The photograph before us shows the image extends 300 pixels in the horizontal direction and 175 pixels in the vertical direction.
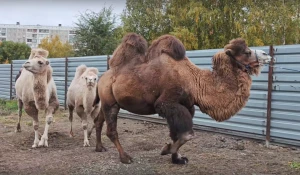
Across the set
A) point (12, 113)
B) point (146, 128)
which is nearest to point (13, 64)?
point (12, 113)

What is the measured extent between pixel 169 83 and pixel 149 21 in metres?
18.6

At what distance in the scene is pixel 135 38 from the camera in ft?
22.7

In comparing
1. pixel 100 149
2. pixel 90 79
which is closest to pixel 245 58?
pixel 100 149

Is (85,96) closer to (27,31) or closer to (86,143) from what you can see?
(86,143)

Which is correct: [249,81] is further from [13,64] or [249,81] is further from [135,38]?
[13,64]

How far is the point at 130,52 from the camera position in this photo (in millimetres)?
6812

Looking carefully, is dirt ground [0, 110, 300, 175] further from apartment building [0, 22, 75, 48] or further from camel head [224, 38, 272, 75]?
apartment building [0, 22, 75, 48]

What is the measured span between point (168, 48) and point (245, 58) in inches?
48.0

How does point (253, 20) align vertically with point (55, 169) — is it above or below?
above

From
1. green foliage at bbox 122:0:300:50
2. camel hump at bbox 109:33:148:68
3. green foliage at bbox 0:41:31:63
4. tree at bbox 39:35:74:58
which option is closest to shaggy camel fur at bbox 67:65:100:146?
camel hump at bbox 109:33:148:68

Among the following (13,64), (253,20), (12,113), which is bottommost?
(12,113)

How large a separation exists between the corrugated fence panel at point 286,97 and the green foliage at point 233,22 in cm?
1172

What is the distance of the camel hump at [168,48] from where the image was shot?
6359 mm

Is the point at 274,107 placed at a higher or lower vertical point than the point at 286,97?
lower
